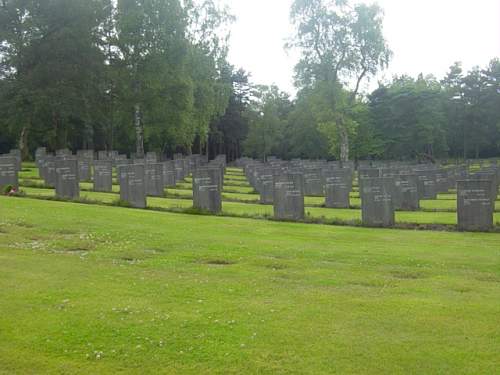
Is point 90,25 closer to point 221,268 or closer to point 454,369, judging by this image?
point 221,268

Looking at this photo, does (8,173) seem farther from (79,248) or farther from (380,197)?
(380,197)

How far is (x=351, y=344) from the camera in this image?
5574 millimetres

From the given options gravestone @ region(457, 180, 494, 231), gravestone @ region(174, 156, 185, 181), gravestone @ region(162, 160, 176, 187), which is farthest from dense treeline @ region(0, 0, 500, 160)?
gravestone @ region(457, 180, 494, 231)

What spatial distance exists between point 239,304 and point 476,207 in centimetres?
1037

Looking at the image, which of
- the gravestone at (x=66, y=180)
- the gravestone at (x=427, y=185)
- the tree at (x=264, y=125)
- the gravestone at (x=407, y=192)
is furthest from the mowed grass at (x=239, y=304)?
the tree at (x=264, y=125)

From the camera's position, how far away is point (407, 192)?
20750 mm

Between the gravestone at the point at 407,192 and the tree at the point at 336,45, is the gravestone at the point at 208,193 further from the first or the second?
the tree at the point at 336,45

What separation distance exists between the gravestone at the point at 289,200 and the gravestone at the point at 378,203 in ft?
6.29

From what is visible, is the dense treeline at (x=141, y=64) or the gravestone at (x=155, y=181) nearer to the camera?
the gravestone at (x=155, y=181)

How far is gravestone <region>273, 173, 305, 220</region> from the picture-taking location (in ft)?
56.3

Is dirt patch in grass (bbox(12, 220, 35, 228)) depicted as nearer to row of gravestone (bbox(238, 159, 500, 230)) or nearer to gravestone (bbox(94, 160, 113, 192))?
row of gravestone (bbox(238, 159, 500, 230))

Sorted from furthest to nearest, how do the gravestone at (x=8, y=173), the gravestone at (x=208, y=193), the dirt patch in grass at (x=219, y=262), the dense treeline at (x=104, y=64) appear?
1. the dense treeline at (x=104, y=64)
2. the gravestone at (x=8, y=173)
3. the gravestone at (x=208, y=193)
4. the dirt patch in grass at (x=219, y=262)

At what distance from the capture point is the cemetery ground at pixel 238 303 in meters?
5.27

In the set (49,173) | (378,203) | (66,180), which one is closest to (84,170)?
(49,173)
